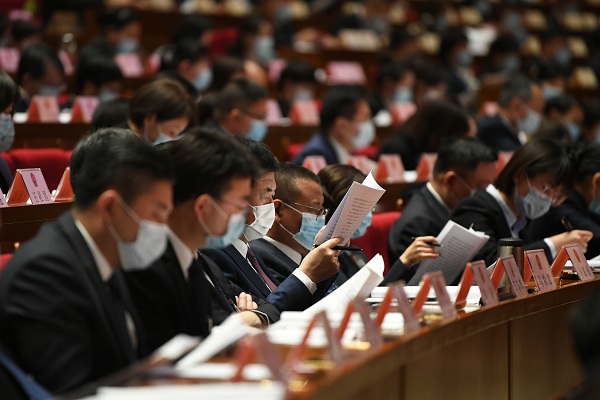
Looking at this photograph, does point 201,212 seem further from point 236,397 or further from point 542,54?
point 542,54

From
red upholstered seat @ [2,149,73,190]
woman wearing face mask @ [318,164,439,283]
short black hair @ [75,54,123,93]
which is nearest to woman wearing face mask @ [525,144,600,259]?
woman wearing face mask @ [318,164,439,283]

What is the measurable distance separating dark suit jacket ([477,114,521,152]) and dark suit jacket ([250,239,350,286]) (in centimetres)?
397

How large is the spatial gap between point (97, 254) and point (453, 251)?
1775 millimetres

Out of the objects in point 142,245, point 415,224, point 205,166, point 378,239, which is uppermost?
point 205,166

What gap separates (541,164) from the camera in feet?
14.0

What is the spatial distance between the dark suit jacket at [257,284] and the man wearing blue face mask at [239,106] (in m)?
2.52

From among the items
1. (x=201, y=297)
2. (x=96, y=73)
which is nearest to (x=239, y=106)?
(x=96, y=73)

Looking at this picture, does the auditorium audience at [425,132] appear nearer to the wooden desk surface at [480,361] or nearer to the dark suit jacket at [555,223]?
the dark suit jacket at [555,223]

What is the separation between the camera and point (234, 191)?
2.54m

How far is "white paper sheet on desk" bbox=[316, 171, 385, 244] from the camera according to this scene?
3.32 metres

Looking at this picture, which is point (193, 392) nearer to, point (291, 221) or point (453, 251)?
point (291, 221)

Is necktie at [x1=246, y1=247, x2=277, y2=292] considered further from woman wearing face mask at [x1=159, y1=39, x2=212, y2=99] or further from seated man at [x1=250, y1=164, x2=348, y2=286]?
woman wearing face mask at [x1=159, y1=39, x2=212, y2=99]

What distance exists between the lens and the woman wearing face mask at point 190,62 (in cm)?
800

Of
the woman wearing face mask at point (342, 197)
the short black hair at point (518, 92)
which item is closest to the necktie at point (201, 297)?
the woman wearing face mask at point (342, 197)
